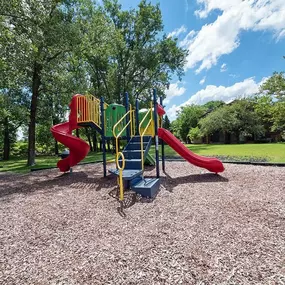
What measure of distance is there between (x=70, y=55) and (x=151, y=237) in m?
13.1

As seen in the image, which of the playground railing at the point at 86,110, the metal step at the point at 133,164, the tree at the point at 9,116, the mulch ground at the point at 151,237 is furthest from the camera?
the tree at the point at 9,116

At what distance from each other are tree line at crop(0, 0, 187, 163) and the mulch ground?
334 inches

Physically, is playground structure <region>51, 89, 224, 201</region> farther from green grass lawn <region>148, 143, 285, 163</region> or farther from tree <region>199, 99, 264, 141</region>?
tree <region>199, 99, 264, 141</region>

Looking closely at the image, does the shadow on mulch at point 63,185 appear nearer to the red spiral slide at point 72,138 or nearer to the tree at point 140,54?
the red spiral slide at point 72,138

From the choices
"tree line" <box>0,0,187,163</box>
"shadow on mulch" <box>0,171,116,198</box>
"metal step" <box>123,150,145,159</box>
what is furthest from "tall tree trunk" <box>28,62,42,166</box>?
"metal step" <box>123,150,145,159</box>

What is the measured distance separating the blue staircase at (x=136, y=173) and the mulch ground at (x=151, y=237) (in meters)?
0.32

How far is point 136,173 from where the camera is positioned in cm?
575

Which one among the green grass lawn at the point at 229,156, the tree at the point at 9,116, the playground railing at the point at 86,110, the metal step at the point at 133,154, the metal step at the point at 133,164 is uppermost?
the tree at the point at 9,116

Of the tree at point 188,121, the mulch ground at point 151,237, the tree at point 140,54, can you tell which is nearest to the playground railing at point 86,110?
the mulch ground at point 151,237

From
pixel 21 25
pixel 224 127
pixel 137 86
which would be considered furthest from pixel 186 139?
pixel 21 25

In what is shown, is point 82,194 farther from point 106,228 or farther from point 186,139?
point 186,139

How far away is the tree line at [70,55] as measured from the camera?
423 inches

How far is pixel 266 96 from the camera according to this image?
22328 millimetres

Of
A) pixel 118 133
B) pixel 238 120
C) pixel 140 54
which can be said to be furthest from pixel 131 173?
pixel 238 120
